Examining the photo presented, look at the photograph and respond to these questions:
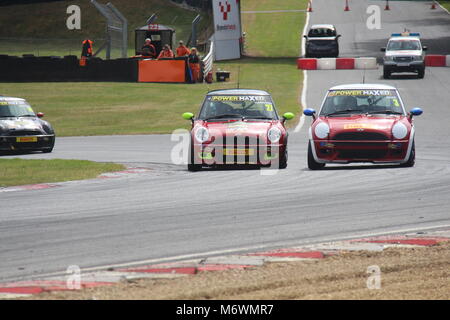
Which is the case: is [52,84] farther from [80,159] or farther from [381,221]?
[381,221]

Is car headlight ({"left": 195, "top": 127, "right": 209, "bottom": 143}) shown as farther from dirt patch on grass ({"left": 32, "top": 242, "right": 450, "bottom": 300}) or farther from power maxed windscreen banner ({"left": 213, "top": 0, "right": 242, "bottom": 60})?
power maxed windscreen banner ({"left": 213, "top": 0, "right": 242, "bottom": 60})

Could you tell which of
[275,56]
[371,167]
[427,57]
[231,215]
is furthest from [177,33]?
[231,215]

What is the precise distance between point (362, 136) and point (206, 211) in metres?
4.50

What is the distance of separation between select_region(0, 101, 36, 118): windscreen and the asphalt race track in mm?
4216

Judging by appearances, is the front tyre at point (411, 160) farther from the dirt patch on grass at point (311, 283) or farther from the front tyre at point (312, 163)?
the dirt patch on grass at point (311, 283)

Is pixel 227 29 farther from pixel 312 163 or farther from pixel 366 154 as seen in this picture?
pixel 366 154

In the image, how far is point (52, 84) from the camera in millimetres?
36188

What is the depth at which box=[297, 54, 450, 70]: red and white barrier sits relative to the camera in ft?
138

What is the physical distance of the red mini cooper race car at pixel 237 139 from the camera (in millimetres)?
15594

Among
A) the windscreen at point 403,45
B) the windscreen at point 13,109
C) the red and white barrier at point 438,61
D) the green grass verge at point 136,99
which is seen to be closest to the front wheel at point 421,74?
the windscreen at point 403,45

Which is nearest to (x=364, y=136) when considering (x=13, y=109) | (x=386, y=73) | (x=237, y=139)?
(x=237, y=139)

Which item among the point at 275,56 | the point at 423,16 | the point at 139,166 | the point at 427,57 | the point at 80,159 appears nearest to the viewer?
the point at 139,166

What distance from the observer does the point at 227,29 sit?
1837 inches

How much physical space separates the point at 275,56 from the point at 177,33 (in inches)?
273
